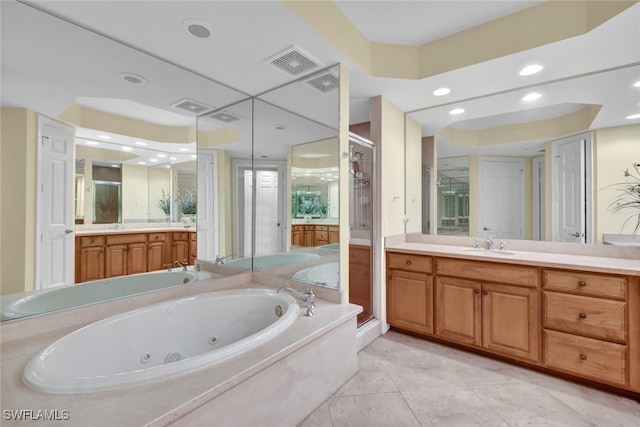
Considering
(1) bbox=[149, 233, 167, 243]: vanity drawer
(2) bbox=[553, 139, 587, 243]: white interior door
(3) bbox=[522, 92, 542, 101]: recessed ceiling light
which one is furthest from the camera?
(3) bbox=[522, 92, 542, 101]: recessed ceiling light

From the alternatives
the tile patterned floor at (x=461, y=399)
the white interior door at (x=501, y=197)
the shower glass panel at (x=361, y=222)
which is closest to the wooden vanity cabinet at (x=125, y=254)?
the tile patterned floor at (x=461, y=399)

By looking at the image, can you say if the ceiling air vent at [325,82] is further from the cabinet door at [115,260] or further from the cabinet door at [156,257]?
the cabinet door at [115,260]

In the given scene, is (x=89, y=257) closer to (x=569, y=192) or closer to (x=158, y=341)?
(x=158, y=341)

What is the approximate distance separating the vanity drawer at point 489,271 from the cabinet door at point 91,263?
2.62 m

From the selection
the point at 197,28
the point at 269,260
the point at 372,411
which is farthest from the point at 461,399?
the point at 197,28

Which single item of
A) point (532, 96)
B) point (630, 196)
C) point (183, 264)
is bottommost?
point (183, 264)

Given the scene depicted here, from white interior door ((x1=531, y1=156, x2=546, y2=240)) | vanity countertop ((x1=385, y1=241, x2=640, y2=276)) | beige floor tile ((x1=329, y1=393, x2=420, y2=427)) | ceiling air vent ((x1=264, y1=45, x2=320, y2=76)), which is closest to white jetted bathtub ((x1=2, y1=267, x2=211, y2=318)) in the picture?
beige floor tile ((x1=329, y1=393, x2=420, y2=427))

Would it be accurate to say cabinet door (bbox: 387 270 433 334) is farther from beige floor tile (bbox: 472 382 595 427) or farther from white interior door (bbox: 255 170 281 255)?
white interior door (bbox: 255 170 281 255)

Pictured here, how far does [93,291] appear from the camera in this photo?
5.60ft

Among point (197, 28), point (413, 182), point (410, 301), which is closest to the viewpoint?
point (197, 28)

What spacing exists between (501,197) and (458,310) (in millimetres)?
1214

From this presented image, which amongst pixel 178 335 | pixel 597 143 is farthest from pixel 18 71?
pixel 597 143

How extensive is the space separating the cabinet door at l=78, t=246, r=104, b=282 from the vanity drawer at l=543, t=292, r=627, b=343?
10.1 feet

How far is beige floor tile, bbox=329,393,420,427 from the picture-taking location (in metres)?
1.60
